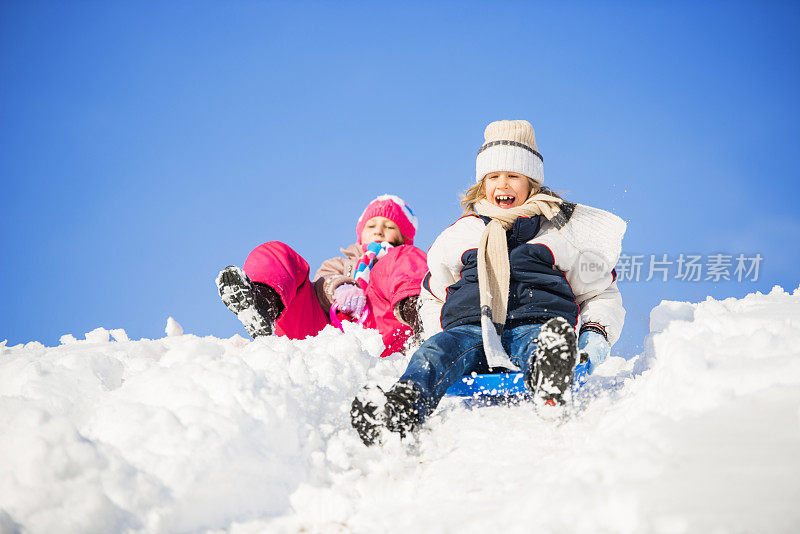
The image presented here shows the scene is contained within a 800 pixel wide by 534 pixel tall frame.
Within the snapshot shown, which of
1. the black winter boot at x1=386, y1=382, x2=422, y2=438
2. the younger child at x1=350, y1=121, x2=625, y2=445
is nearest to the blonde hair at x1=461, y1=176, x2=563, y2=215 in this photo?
the younger child at x1=350, y1=121, x2=625, y2=445

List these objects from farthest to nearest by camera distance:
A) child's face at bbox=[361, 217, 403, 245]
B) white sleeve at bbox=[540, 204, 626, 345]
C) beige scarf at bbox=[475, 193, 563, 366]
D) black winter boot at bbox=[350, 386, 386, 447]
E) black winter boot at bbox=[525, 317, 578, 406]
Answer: child's face at bbox=[361, 217, 403, 245]
white sleeve at bbox=[540, 204, 626, 345]
beige scarf at bbox=[475, 193, 563, 366]
black winter boot at bbox=[525, 317, 578, 406]
black winter boot at bbox=[350, 386, 386, 447]

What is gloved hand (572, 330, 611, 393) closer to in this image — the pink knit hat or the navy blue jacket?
the navy blue jacket

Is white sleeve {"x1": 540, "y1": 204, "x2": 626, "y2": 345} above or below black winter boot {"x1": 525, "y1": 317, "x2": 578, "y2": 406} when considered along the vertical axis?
above

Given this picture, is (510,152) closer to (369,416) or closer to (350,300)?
(350,300)

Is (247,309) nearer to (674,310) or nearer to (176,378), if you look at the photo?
(176,378)

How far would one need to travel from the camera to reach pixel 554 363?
72.3 inches

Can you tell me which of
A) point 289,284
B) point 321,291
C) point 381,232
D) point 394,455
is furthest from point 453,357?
point 381,232

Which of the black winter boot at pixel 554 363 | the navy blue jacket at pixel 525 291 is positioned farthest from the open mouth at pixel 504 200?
the black winter boot at pixel 554 363

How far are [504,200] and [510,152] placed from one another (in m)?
0.27

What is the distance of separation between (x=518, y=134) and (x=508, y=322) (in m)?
1.15

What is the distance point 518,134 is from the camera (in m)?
3.04

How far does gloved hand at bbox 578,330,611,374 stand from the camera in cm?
232

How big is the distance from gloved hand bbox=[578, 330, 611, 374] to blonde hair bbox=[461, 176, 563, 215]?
0.89m

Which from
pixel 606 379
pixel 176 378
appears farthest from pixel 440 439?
pixel 606 379
